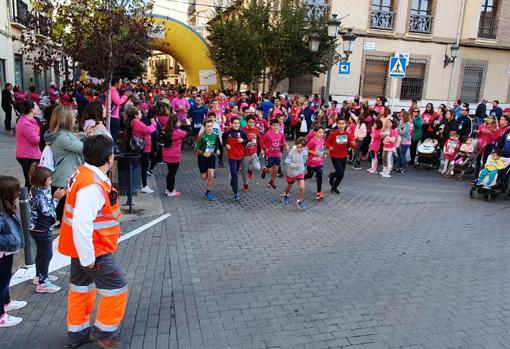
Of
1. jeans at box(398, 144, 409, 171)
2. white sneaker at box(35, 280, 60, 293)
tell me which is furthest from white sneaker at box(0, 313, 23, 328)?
jeans at box(398, 144, 409, 171)

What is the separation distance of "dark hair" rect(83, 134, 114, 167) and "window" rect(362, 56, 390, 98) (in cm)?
2129

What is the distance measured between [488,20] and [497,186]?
61.3 ft

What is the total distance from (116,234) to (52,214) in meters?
1.34

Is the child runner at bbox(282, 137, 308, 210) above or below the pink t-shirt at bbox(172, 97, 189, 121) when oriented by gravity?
below

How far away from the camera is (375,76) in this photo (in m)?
23.3

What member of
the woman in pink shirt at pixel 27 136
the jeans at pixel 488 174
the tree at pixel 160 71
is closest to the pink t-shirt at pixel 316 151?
the jeans at pixel 488 174

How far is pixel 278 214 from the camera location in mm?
8023

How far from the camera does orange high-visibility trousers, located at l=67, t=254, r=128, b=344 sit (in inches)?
139

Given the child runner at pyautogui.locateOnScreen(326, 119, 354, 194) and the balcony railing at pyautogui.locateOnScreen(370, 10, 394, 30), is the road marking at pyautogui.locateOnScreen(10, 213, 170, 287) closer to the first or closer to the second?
the child runner at pyautogui.locateOnScreen(326, 119, 354, 194)

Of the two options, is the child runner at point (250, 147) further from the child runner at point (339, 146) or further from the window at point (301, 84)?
the window at point (301, 84)

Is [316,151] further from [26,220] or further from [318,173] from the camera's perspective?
[26,220]

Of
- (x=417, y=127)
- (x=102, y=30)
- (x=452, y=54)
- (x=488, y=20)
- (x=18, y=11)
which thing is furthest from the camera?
(x=488, y=20)

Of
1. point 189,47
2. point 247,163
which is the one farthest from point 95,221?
point 189,47

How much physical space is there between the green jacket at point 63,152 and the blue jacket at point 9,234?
1762 millimetres
